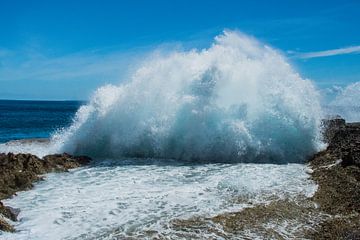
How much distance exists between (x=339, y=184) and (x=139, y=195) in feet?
16.1

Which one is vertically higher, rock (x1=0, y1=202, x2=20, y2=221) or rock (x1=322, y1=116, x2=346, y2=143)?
rock (x1=322, y1=116, x2=346, y2=143)

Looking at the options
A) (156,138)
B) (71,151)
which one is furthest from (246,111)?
(71,151)

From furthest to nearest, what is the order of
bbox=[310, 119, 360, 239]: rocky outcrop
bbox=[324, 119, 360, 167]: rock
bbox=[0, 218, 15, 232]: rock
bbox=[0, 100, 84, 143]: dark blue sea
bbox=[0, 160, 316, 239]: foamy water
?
bbox=[0, 100, 84, 143]: dark blue sea → bbox=[324, 119, 360, 167]: rock → bbox=[0, 160, 316, 239]: foamy water → bbox=[310, 119, 360, 239]: rocky outcrop → bbox=[0, 218, 15, 232]: rock

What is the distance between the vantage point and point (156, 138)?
54.9 ft

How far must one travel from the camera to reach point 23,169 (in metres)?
12.9

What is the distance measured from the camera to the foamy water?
8594mm

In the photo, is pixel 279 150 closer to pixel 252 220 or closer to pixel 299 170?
pixel 299 170

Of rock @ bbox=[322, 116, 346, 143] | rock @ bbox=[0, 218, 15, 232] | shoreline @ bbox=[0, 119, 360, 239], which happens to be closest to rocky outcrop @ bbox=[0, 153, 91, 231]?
shoreline @ bbox=[0, 119, 360, 239]

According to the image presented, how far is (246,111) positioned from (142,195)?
741cm

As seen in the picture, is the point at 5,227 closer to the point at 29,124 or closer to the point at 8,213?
the point at 8,213

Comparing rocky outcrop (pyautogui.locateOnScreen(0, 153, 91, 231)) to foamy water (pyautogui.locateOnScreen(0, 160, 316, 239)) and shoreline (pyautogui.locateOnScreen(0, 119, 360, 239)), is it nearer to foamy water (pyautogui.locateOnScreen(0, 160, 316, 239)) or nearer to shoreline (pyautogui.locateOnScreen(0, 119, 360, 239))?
shoreline (pyautogui.locateOnScreen(0, 119, 360, 239))

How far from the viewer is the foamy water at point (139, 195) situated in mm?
8594

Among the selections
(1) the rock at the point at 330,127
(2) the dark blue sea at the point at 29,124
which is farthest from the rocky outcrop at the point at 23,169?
(2) the dark blue sea at the point at 29,124

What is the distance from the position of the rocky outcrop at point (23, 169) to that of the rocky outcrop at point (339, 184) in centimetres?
620
